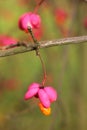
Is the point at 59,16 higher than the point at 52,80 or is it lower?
higher

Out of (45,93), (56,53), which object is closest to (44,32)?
(56,53)

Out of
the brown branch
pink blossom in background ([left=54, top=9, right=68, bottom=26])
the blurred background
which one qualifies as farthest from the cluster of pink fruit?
pink blossom in background ([left=54, top=9, right=68, bottom=26])

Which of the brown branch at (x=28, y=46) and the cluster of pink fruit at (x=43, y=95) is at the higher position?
the brown branch at (x=28, y=46)

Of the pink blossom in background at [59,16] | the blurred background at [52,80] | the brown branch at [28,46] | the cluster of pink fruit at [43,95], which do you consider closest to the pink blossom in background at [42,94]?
the cluster of pink fruit at [43,95]

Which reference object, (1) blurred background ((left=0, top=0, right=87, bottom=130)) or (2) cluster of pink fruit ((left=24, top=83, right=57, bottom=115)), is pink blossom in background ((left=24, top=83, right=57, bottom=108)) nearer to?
(2) cluster of pink fruit ((left=24, top=83, right=57, bottom=115))

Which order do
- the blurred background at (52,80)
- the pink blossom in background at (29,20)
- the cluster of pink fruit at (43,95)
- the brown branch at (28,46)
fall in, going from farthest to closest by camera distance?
the blurred background at (52,80) → the pink blossom in background at (29,20) → the cluster of pink fruit at (43,95) → the brown branch at (28,46)

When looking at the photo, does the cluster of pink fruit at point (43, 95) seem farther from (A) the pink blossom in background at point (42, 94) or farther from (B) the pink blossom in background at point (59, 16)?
(B) the pink blossom in background at point (59, 16)

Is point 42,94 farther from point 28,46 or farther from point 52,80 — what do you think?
point 52,80

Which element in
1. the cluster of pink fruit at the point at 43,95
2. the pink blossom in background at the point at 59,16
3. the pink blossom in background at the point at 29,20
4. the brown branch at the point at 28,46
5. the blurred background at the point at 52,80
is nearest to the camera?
the brown branch at the point at 28,46

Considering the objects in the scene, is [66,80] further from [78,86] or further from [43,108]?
[43,108]


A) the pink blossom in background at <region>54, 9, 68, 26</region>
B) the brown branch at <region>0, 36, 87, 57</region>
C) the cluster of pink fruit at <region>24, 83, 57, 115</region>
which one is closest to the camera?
the brown branch at <region>0, 36, 87, 57</region>

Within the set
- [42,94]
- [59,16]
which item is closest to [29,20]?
[42,94]
